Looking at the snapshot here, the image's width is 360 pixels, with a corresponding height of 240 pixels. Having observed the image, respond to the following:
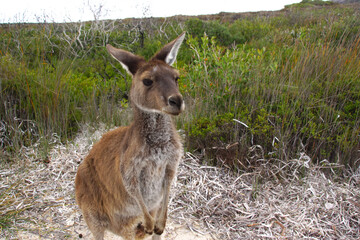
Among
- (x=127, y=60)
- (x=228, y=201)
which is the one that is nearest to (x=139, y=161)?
(x=127, y=60)

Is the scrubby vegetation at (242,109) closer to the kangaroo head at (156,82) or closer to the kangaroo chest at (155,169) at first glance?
the kangaroo chest at (155,169)

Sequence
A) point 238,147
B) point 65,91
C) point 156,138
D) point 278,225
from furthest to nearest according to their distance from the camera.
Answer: point 65,91 → point 238,147 → point 278,225 → point 156,138

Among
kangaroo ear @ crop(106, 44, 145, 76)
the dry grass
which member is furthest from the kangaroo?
the dry grass

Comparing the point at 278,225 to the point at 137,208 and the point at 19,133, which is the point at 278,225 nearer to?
the point at 137,208

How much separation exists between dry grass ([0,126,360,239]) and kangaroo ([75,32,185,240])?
730 millimetres

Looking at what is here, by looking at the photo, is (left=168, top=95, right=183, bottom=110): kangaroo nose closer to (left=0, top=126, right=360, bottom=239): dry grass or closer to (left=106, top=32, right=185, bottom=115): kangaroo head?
(left=106, top=32, right=185, bottom=115): kangaroo head

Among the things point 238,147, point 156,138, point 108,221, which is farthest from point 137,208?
point 238,147

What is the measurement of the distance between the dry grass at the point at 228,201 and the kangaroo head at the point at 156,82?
161 centimetres

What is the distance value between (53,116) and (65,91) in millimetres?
526

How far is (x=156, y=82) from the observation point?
2.36 m

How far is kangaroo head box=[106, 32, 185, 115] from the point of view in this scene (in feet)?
7.22

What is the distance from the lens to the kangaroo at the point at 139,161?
2381mm

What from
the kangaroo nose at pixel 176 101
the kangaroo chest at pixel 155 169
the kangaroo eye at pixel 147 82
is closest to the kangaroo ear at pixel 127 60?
the kangaroo eye at pixel 147 82

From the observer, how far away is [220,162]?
412cm
